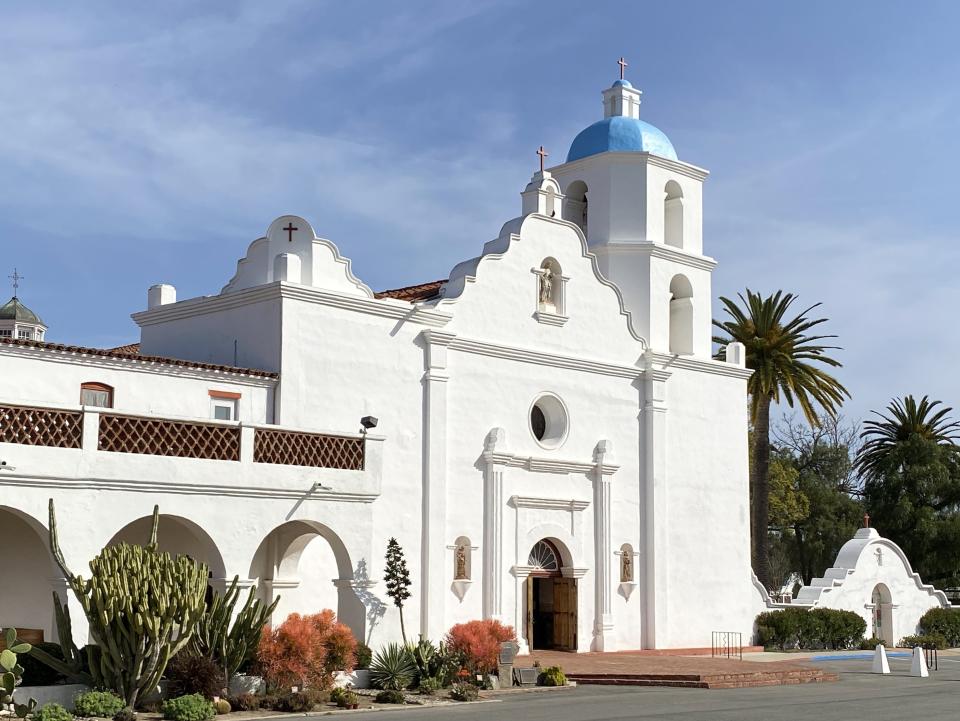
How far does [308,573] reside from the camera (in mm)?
25125

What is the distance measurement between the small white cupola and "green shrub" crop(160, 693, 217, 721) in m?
16.1

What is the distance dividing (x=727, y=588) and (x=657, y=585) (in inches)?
133

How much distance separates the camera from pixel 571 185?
35.4m

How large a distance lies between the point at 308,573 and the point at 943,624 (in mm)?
26100

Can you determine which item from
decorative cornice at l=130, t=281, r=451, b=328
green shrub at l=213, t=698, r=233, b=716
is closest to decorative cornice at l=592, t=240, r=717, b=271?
decorative cornice at l=130, t=281, r=451, b=328

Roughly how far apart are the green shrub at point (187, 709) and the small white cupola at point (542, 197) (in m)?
16.1

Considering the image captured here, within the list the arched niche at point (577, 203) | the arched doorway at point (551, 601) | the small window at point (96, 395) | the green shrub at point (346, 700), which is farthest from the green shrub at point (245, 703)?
the arched niche at point (577, 203)

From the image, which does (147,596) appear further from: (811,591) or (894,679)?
(811,591)

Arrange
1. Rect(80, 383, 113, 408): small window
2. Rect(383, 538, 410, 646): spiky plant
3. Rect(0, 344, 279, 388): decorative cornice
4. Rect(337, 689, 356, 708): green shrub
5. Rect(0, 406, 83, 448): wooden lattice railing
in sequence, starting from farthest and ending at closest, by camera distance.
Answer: Rect(383, 538, 410, 646): spiky plant → Rect(80, 383, 113, 408): small window → Rect(0, 344, 279, 388): decorative cornice → Rect(337, 689, 356, 708): green shrub → Rect(0, 406, 83, 448): wooden lattice railing

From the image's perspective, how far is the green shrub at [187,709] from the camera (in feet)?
59.1

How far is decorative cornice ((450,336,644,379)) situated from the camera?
28.6 m

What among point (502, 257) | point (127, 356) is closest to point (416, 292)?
point (502, 257)

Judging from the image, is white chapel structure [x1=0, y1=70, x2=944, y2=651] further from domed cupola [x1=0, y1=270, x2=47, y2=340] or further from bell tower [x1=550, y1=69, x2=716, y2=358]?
domed cupola [x1=0, y1=270, x2=47, y2=340]

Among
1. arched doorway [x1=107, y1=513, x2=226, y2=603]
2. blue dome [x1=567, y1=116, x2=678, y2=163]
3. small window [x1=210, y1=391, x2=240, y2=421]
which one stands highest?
blue dome [x1=567, y1=116, x2=678, y2=163]
